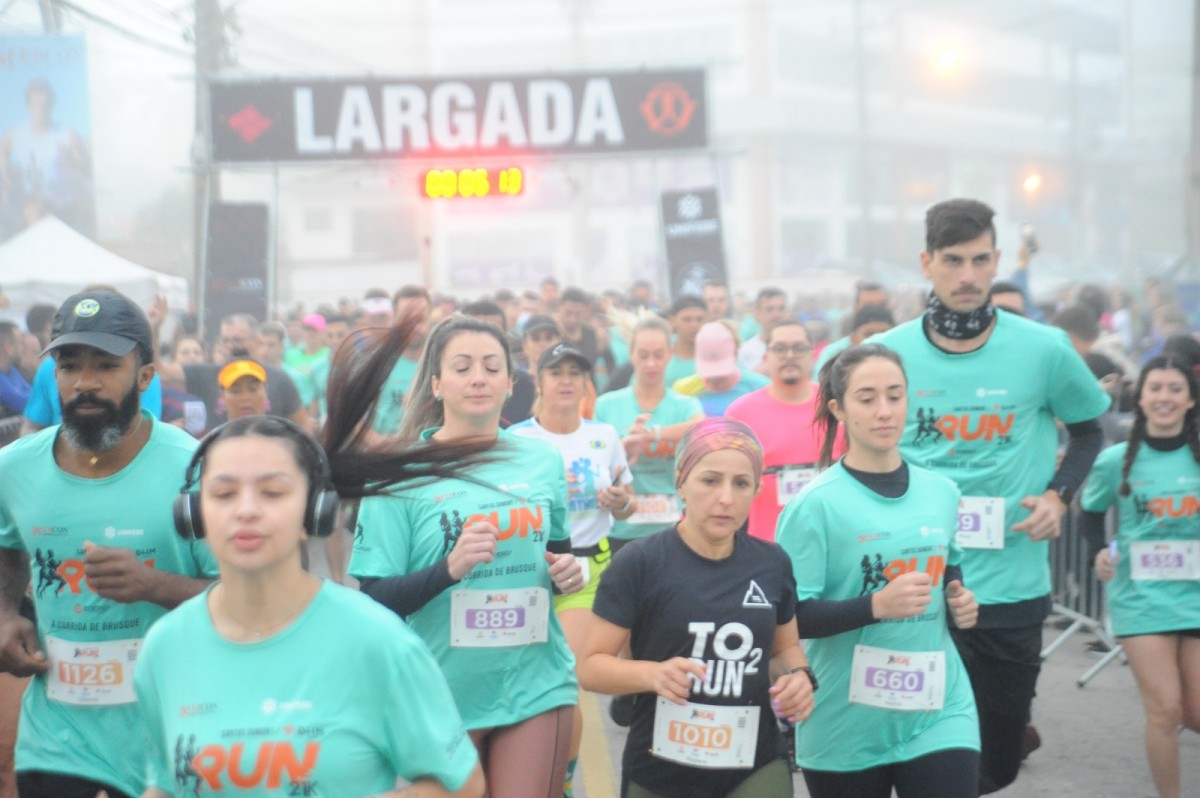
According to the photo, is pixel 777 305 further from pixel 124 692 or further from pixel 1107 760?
pixel 124 692

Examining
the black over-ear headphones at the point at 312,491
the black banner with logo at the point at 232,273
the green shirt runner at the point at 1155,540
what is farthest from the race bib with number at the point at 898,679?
the black banner with logo at the point at 232,273

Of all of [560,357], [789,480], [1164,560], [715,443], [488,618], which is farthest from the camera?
[789,480]

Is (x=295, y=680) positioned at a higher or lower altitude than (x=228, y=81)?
lower

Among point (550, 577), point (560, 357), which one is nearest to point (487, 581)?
point (550, 577)

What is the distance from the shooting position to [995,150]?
3388 inches

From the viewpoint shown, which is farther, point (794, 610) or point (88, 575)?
point (794, 610)

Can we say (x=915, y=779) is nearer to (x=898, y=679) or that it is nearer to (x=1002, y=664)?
(x=898, y=679)

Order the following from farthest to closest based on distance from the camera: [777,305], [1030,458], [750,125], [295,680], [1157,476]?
1. [750,125]
2. [777,305]
3. [1157,476]
4. [1030,458]
5. [295,680]

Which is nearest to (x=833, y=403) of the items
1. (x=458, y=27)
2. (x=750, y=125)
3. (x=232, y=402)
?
(x=232, y=402)

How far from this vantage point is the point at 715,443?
4.21 metres

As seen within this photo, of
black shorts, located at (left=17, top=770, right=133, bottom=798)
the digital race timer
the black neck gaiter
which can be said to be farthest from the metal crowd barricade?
the digital race timer

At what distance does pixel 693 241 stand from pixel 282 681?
15901mm

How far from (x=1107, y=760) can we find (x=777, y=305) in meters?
7.16

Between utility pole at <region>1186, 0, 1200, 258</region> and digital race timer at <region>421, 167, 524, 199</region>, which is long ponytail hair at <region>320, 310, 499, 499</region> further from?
digital race timer at <region>421, 167, 524, 199</region>
